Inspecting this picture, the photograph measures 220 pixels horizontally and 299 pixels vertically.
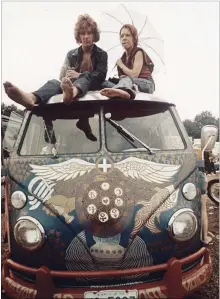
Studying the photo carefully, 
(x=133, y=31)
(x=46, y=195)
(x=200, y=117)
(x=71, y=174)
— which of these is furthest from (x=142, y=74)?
(x=46, y=195)

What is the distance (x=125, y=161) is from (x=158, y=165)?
0.97 feet

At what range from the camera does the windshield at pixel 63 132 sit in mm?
2969

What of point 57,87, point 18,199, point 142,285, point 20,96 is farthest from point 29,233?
point 57,87

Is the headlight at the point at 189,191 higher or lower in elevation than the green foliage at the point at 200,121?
→ lower

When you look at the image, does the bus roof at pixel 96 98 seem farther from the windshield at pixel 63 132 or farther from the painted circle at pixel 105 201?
the painted circle at pixel 105 201

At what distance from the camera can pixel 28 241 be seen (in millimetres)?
2512

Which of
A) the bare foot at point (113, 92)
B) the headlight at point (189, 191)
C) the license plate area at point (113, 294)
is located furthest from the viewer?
the bare foot at point (113, 92)

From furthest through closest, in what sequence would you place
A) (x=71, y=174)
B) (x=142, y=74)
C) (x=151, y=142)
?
1. (x=142, y=74)
2. (x=151, y=142)
3. (x=71, y=174)

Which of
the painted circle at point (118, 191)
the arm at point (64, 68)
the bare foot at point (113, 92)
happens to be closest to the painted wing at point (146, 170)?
the painted circle at point (118, 191)

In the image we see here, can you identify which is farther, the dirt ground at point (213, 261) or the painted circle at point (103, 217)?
the dirt ground at point (213, 261)

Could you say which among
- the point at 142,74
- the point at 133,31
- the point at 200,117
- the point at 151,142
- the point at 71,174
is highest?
the point at 133,31

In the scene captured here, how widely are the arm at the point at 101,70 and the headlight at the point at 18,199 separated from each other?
56.0 inches

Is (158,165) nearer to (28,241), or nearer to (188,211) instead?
(188,211)

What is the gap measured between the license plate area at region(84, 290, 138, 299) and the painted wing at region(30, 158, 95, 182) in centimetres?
92
